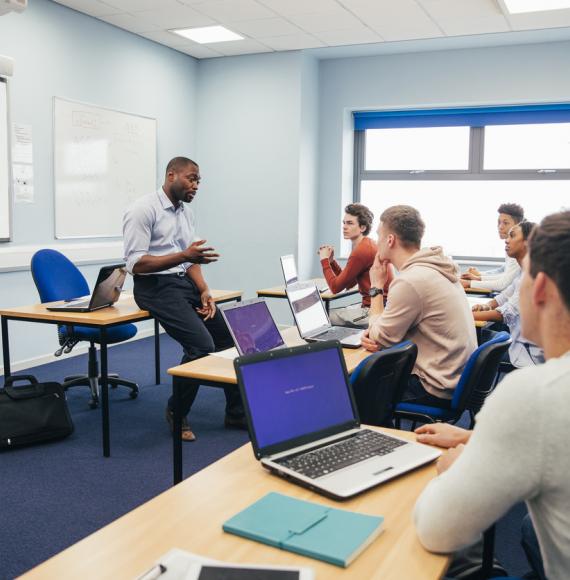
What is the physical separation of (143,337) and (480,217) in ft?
11.5

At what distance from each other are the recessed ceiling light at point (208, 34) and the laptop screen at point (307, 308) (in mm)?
3318

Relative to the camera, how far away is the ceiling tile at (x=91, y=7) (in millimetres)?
4789

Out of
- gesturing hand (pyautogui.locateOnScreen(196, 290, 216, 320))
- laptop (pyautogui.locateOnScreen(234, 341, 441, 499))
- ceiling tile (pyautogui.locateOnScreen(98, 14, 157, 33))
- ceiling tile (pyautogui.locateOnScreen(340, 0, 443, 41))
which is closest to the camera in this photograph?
laptop (pyautogui.locateOnScreen(234, 341, 441, 499))

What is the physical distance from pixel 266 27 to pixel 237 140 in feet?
4.41

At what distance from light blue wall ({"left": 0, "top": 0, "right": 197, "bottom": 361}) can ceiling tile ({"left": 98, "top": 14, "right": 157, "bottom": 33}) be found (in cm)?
8

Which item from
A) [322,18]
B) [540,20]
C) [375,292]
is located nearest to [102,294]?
[375,292]

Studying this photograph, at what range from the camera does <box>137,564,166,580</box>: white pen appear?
36.6 inches

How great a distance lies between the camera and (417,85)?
6.21m

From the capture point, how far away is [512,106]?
239 inches

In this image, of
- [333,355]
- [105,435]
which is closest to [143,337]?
[105,435]

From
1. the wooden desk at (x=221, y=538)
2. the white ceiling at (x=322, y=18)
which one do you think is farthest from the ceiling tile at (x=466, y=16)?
the wooden desk at (x=221, y=538)

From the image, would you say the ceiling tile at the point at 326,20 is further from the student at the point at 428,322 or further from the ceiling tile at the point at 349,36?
the student at the point at 428,322

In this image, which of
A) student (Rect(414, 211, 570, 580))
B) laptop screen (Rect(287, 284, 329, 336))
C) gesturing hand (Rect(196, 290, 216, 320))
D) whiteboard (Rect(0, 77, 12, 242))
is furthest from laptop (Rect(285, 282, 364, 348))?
whiteboard (Rect(0, 77, 12, 242))

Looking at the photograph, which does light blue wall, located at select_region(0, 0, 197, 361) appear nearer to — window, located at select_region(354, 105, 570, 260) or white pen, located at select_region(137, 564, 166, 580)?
window, located at select_region(354, 105, 570, 260)
